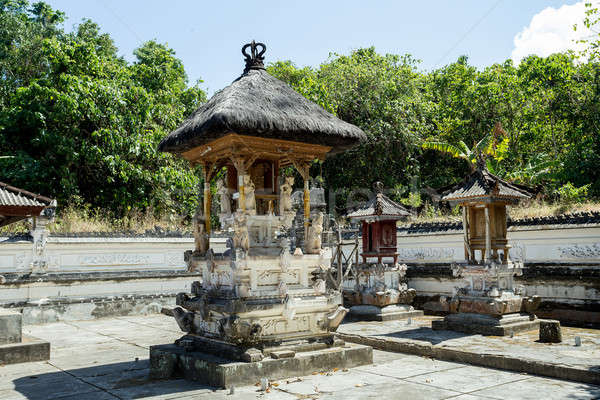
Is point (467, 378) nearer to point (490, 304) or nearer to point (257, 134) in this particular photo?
point (490, 304)

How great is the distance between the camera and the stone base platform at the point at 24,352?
904 cm

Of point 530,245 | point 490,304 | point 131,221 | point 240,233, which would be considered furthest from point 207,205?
point 131,221

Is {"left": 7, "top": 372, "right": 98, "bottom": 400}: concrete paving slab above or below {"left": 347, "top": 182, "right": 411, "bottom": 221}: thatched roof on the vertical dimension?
below

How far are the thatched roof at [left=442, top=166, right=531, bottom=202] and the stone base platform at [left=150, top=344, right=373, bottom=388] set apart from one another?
458 cm

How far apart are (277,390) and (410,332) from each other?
500 centimetres

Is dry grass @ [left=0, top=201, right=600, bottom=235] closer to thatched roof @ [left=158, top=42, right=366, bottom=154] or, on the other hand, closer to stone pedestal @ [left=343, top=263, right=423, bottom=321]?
stone pedestal @ [left=343, top=263, right=423, bottom=321]

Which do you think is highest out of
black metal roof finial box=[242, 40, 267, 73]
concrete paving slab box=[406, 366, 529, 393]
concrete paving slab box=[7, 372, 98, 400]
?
black metal roof finial box=[242, 40, 267, 73]

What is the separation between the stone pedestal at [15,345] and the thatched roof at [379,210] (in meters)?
8.03

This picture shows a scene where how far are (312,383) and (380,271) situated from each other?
22.9ft

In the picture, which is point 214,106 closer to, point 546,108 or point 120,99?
point 120,99

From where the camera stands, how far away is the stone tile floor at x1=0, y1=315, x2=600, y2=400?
254 inches

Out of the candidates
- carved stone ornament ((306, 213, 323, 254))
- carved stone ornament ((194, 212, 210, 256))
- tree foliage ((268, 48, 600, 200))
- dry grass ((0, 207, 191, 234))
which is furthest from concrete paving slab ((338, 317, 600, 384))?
tree foliage ((268, 48, 600, 200))

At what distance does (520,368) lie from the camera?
25.0 feet

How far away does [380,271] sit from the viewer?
539 inches
